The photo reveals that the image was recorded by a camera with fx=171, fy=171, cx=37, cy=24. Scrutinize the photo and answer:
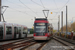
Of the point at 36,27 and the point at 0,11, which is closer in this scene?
the point at 36,27

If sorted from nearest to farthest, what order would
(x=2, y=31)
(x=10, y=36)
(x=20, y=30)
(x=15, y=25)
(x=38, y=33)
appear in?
(x=38, y=33) → (x=2, y=31) → (x=10, y=36) → (x=15, y=25) → (x=20, y=30)

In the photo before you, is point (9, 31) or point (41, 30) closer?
point (41, 30)

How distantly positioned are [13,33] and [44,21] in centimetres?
621

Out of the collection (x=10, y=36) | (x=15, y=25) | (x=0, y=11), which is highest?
(x=0, y=11)

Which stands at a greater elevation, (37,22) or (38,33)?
(37,22)

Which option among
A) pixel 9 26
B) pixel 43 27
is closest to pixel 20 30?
pixel 9 26

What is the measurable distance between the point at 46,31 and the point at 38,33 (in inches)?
44.5

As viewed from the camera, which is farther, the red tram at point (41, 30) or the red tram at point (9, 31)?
the red tram at point (9, 31)

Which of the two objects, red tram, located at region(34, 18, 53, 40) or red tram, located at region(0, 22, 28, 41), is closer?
red tram, located at region(34, 18, 53, 40)

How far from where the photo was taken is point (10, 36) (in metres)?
25.3

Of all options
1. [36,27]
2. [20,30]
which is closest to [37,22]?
[36,27]

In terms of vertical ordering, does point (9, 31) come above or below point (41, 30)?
below

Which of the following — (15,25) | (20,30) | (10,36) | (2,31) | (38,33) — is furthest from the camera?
(20,30)

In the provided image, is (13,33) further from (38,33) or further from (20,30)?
(38,33)
